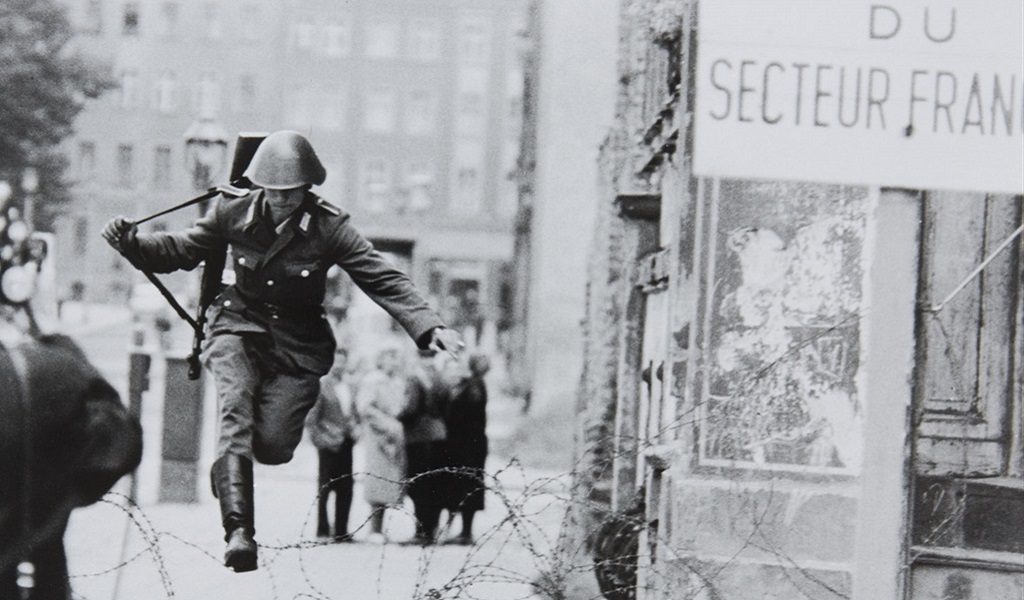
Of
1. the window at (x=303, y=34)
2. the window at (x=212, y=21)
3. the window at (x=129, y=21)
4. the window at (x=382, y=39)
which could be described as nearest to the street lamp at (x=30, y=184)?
the window at (x=129, y=21)

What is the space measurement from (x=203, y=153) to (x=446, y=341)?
6.71 m

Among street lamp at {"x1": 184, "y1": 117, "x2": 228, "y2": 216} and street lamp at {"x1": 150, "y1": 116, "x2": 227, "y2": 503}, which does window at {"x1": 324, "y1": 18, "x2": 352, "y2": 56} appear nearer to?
street lamp at {"x1": 150, "y1": 116, "x2": 227, "y2": 503}

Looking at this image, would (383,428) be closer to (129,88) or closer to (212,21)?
(129,88)

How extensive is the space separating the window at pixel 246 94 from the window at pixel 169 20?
1.16 m

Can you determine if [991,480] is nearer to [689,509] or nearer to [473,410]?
[689,509]

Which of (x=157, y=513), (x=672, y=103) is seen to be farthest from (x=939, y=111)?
(x=157, y=513)

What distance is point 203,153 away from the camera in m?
12.3

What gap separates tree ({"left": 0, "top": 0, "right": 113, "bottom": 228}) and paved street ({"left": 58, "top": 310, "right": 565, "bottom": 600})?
310 inches

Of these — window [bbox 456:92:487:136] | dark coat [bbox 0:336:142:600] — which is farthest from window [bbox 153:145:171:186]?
window [bbox 456:92:487:136]

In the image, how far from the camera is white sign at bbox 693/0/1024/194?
4.53m

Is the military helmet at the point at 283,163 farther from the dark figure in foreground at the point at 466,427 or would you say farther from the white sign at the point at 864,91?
the dark figure in foreground at the point at 466,427

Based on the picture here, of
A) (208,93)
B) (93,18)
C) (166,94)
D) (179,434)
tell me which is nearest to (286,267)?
(179,434)

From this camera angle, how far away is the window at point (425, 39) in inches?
1355

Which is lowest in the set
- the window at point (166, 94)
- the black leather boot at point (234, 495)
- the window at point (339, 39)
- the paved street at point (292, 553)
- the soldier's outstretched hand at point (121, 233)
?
the paved street at point (292, 553)
